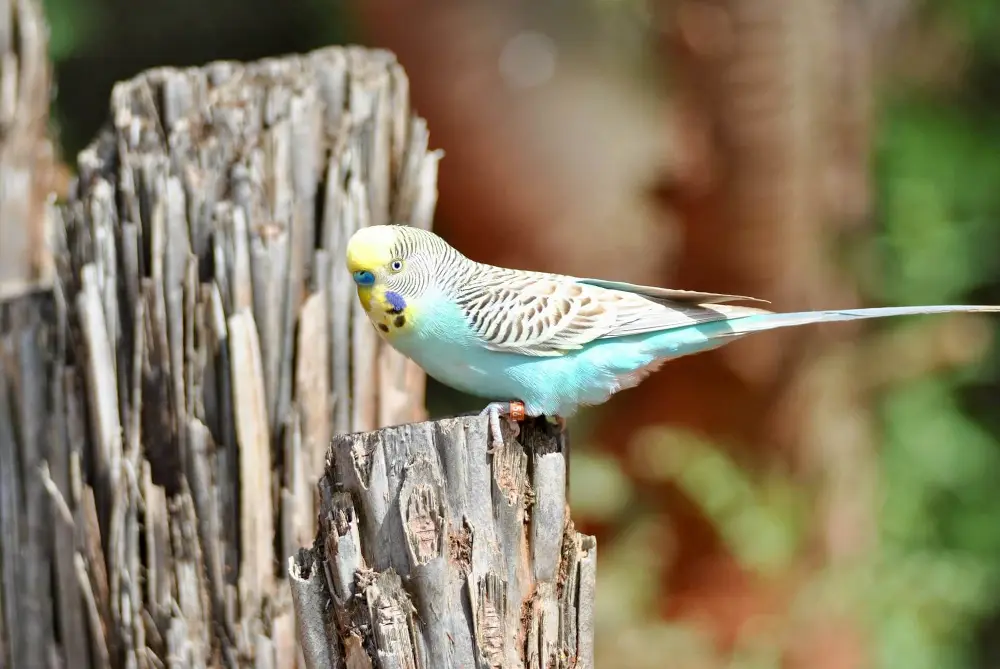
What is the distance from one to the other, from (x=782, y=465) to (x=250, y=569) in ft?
7.72

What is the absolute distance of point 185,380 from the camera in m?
2.39

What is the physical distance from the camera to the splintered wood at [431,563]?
5.59ft

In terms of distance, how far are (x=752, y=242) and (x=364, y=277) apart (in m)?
2.28

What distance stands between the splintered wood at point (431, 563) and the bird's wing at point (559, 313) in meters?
0.27

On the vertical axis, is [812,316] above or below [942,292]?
below

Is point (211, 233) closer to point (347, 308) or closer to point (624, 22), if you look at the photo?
point (347, 308)

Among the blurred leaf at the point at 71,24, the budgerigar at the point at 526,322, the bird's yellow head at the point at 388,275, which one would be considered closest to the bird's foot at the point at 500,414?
the budgerigar at the point at 526,322

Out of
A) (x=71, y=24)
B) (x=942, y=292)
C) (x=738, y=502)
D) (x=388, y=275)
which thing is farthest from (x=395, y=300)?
(x=71, y=24)

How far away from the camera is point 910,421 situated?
4.55 m

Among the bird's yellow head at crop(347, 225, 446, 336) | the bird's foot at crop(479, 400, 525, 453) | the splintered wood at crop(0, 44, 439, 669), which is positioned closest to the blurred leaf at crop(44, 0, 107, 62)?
the splintered wood at crop(0, 44, 439, 669)

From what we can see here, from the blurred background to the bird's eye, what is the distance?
2.23m

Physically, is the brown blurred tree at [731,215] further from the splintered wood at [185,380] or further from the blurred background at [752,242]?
the splintered wood at [185,380]

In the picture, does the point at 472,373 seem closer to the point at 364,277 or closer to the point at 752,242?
the point at 364,277

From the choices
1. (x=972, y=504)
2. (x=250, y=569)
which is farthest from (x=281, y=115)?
(x=972, y=504)
